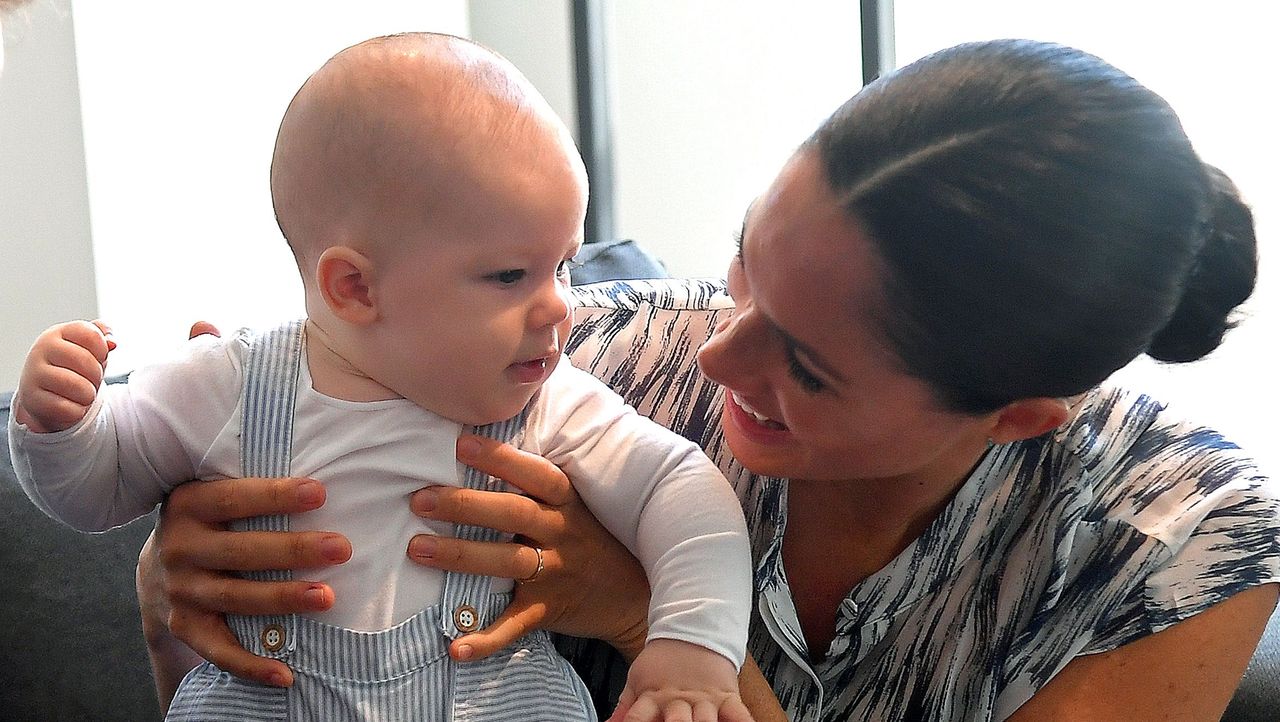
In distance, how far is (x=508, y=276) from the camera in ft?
3.53

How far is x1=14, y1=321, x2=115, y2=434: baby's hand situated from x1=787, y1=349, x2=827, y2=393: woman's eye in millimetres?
603

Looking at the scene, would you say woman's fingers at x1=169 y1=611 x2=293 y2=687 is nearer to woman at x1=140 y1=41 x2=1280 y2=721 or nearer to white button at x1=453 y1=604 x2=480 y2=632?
woman at x1=140 y1=41 x2=1280 y2=721

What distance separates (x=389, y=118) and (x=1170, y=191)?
647 mm

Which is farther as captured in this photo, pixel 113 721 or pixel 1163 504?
pixel 113 721

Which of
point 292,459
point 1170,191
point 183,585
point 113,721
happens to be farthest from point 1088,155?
point 113,721

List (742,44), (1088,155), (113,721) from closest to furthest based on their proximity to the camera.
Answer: (1088,155) < (113,721) < (742,44)

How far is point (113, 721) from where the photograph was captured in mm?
1685

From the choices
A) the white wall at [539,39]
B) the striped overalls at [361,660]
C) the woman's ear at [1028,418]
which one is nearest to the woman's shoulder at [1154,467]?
the woman's ear at [1028,418]

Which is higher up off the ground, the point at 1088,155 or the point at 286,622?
the point at 1088,155

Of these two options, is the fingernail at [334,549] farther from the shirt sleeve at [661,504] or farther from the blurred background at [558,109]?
the blurred background at [558,109]

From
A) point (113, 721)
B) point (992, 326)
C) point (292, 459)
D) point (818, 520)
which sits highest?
point (992, 326)

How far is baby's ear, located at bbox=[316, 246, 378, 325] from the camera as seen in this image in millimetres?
1059

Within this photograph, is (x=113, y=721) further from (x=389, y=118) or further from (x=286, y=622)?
(x=389, y=118)

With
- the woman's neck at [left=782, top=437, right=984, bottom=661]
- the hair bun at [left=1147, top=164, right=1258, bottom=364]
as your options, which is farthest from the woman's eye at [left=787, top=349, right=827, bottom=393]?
the hair bun at [left=1147, top=164, right=1258, bottom=364]
